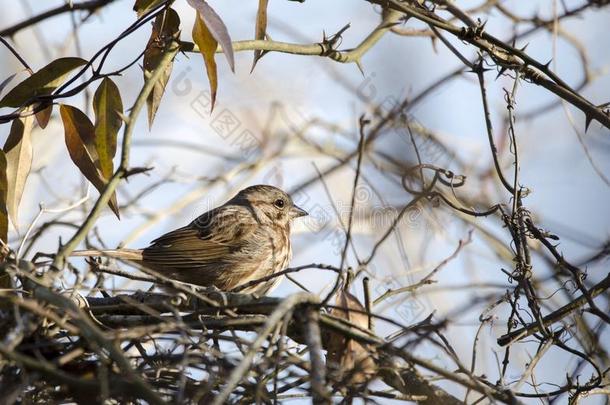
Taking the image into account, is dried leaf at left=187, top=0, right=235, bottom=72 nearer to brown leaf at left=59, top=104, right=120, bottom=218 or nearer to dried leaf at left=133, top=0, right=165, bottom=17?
dried leaf at left=133, top=0, right=165, bottom=17

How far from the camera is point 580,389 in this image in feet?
10.2

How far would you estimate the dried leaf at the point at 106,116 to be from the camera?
3.21 meters

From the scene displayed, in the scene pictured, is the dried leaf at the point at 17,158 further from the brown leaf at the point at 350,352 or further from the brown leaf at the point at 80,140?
the brown leaf at the point at 350,352

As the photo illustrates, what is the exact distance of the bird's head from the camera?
583cm

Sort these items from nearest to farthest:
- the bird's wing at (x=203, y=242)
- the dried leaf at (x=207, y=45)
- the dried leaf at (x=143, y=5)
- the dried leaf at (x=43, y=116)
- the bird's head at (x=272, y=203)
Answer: the dried leaf at (x=207, y=45), the dried leaf at (x=143, y=5), the dried leaf at (x=43, y=116), the bird's wing at (x=203, y=242), the bird's head at (x=272, y=203)

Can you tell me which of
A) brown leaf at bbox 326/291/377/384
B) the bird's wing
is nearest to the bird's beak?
the bird's wing

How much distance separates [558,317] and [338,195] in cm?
292

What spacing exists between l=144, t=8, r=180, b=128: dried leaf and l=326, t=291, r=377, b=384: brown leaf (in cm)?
102

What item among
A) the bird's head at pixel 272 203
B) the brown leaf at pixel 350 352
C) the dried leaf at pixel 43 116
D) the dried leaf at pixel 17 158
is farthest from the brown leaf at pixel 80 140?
the bird's head at pixel 272 203

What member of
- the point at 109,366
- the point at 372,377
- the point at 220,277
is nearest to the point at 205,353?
the point at 109,366

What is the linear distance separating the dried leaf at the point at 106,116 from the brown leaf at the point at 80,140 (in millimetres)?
71

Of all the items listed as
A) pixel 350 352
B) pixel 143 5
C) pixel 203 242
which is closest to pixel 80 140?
pixel 143 5

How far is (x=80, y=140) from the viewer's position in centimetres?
330

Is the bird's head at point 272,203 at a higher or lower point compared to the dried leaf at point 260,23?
higher
